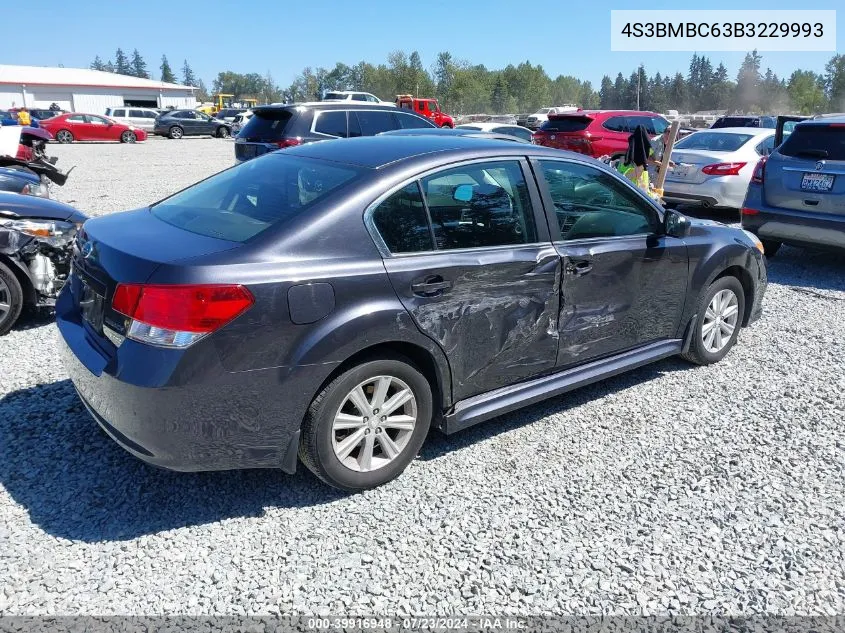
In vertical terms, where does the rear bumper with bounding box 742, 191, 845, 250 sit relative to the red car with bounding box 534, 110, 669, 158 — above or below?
below

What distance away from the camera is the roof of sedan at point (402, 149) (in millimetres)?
3465

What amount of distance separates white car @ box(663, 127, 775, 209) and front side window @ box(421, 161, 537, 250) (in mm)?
7705

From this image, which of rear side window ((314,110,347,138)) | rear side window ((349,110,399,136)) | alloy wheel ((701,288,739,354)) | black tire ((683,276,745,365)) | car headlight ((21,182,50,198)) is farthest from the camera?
rear side window ((349,110,399,136))

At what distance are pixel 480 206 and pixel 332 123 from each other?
815 cm

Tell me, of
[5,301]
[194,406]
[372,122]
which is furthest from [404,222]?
[372,122]

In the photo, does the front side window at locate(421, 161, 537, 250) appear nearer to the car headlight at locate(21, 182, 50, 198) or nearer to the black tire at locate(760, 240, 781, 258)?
the car headlight at locate(21, 182, 50, 198)

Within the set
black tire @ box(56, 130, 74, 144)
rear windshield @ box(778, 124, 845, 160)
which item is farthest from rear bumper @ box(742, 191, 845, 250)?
black tire @ box(56, 130, 74, 144)

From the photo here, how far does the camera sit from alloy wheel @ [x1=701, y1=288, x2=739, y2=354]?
4.86 metres

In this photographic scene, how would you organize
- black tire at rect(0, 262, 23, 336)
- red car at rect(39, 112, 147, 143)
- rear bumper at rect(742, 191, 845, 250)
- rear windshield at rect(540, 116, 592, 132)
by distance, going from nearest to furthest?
1. black tire at rect(0, 262, 23, 336)
2. rear bumper at rect(742, 191, 845, 250)
3. rear windshield at rect(540, 116, 592, 132)
4. red car at rect(39, 112, 147, 143)

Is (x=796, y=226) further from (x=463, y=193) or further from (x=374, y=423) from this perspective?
(x=374, y=423)

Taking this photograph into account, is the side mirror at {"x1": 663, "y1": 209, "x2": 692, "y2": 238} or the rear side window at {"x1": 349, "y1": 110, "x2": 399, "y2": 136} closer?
the side mirror at {"x1": 663, "y1": 209, "x2": 692, "y2": 238}

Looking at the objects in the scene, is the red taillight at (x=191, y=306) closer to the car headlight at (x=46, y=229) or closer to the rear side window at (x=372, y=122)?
the car headlight at (x=46, y=229)

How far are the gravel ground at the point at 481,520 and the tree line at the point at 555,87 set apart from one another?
56100 millimetres

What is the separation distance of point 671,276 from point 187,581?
3326mm
